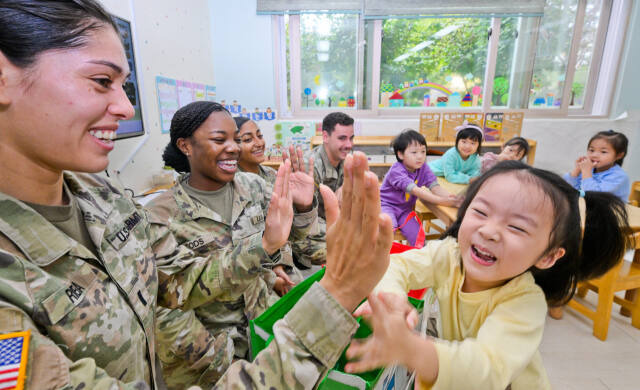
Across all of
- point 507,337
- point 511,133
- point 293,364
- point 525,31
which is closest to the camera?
point 293,364

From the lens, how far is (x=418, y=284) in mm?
968

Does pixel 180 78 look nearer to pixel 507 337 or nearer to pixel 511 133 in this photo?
pixel 507 337

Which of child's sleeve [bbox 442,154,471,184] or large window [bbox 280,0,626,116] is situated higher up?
large window [bbox 280,0,626,116]

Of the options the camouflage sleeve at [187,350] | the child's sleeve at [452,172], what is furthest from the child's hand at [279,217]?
the child's sleeve at [452,172]

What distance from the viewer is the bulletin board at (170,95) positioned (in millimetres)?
2764

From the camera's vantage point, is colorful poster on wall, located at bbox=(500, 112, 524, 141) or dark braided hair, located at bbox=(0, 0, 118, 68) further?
colorful poster on wall, located at bbox=(500, 112, 524, 141)

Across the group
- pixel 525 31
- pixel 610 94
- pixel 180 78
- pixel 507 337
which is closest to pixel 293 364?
pixel 507 337

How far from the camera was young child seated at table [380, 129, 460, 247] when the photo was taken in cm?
238

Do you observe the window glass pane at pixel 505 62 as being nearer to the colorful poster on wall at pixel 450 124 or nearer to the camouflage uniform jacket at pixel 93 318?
the colorful poster on wall at pixel 450 124

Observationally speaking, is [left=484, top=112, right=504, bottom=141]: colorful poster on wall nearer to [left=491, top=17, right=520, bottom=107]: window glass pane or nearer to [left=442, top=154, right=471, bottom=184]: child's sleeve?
[left=491, top=17, right=520, bottom=107]: window glass pane

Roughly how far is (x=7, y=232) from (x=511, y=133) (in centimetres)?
475

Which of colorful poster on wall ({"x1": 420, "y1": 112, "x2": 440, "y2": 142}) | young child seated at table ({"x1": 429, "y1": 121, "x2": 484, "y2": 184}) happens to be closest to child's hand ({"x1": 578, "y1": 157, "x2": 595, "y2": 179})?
young child seated at table ({"x1": 429, "y1": 121, "x2": 484, "y2": 184})

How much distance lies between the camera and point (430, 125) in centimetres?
404

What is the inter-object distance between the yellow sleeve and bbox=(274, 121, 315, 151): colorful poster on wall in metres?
3.52
